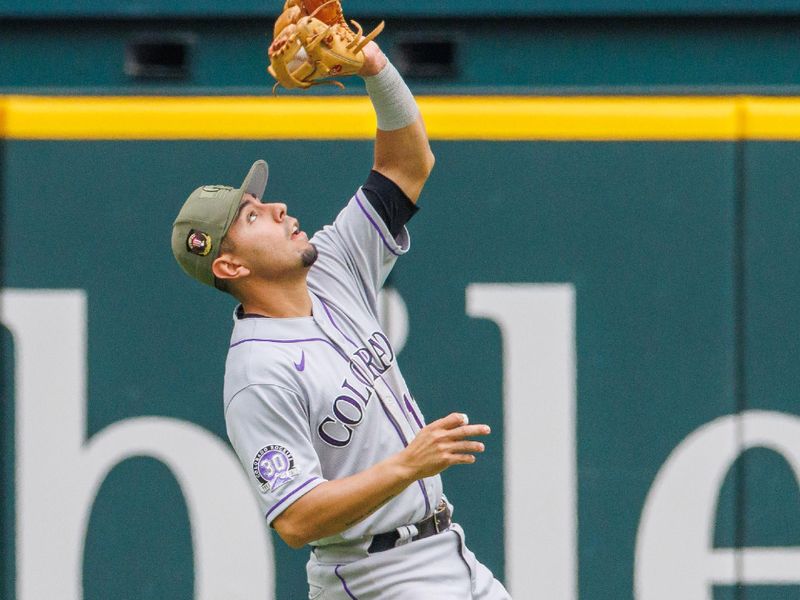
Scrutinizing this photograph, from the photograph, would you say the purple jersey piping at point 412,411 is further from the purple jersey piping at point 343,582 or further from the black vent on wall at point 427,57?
the black vent on wall at point 427,57

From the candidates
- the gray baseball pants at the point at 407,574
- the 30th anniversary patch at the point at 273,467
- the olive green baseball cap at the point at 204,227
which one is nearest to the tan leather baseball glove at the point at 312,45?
the olive green baseball cap at the point at 204,227

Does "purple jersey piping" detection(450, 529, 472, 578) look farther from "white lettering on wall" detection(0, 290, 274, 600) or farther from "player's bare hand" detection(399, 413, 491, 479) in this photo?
"white lettering on wall" detection(0, 290, 274, 600)

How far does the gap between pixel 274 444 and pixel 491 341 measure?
1.28 metres

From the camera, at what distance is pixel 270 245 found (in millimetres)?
2793

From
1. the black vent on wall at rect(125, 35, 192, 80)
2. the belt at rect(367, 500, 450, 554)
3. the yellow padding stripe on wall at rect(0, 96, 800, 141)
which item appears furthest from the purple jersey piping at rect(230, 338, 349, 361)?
the black vent on wall at rect(125, 35, 192, 80)

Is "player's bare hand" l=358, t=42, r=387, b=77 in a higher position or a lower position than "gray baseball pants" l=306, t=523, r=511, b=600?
higher

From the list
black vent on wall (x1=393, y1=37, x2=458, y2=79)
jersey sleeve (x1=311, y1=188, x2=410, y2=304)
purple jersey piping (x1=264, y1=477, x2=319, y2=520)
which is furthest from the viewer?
black vent on wall (x1=393, y1=37, x2=458, y2=79)

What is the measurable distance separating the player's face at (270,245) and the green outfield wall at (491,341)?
3.04 ft

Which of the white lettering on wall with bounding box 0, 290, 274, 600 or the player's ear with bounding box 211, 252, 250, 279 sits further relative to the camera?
the white lettering on wall with bounding box 0, 290, 274, 600

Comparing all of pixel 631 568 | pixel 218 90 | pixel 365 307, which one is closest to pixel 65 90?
pixel 218 90

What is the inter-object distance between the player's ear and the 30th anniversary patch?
39 cm

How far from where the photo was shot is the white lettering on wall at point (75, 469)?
3.77 metres

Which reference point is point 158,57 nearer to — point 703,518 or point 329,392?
point 329,392

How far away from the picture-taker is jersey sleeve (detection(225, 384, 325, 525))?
2.60 meters
